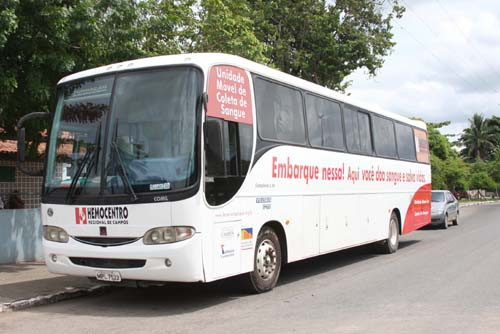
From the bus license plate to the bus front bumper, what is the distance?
2cm

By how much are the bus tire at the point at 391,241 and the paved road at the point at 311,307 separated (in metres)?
2.45

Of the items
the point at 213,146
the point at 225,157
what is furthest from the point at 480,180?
the point at 213,146

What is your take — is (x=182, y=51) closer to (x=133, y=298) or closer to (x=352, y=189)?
(x=352, y=189)

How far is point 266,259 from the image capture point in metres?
8.44

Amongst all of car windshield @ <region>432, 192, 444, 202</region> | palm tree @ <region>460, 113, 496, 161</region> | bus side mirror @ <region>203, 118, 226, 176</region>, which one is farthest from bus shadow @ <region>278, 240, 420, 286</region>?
palm tree @ <region>460, 113, 496, 161</region>

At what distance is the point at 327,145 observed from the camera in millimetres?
10477

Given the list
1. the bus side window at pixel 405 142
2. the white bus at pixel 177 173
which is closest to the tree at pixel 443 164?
the bus side window at pixel 405 142

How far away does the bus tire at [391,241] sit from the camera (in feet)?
44.9

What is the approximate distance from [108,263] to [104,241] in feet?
0.94

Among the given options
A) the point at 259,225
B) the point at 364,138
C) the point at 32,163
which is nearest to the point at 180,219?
the point at 259,225

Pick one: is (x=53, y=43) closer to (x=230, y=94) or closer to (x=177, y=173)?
(x=230, y=94)

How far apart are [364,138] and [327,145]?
2.11m

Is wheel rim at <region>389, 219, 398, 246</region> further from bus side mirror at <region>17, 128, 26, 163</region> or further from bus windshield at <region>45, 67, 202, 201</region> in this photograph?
bus side mirror at <region>17, 128, 26, 163</region>

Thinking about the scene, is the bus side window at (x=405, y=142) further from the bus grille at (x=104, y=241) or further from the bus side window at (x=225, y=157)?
the bus grille at (x=104, y=241)
